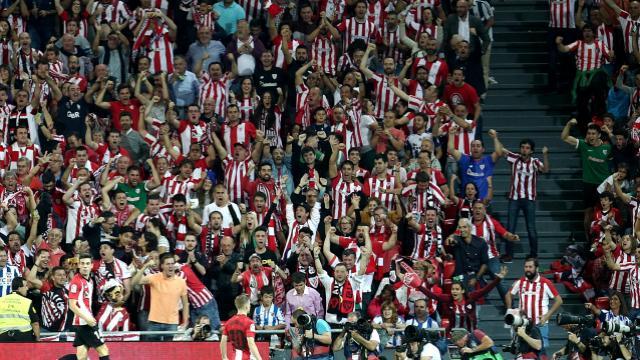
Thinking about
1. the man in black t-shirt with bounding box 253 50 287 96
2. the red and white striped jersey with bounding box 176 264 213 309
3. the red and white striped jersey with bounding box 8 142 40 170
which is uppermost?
the man in black t-shirt with bounding box 253 50 287 96

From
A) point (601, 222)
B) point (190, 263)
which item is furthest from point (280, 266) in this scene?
point (601, 222)

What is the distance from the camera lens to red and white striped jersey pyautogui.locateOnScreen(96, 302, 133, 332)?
22562mm

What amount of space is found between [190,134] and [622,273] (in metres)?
6.80

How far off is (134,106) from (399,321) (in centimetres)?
615

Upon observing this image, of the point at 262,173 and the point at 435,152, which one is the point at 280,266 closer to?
the point at 262,173

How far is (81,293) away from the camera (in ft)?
68.8

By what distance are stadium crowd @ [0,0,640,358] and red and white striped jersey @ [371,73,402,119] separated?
30mm

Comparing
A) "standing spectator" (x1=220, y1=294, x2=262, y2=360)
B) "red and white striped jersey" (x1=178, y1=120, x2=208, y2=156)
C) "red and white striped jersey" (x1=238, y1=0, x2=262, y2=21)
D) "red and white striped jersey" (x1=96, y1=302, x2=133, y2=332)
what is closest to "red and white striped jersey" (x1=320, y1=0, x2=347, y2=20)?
"red and white striped jersey" (x1=238, y1=0, x2=262, y2=21)

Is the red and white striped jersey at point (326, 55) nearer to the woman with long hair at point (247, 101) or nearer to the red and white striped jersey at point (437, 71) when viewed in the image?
the red and white striped jersey at point (437, 71)

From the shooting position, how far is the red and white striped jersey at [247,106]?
86.7 ft

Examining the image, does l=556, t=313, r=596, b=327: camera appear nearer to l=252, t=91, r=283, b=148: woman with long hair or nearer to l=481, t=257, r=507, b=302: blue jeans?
l=481, t=257, r=507, b=302: blue jeans

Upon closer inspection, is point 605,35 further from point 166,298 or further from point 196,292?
point 166,298

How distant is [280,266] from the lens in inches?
944

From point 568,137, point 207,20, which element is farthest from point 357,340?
point 207,20
